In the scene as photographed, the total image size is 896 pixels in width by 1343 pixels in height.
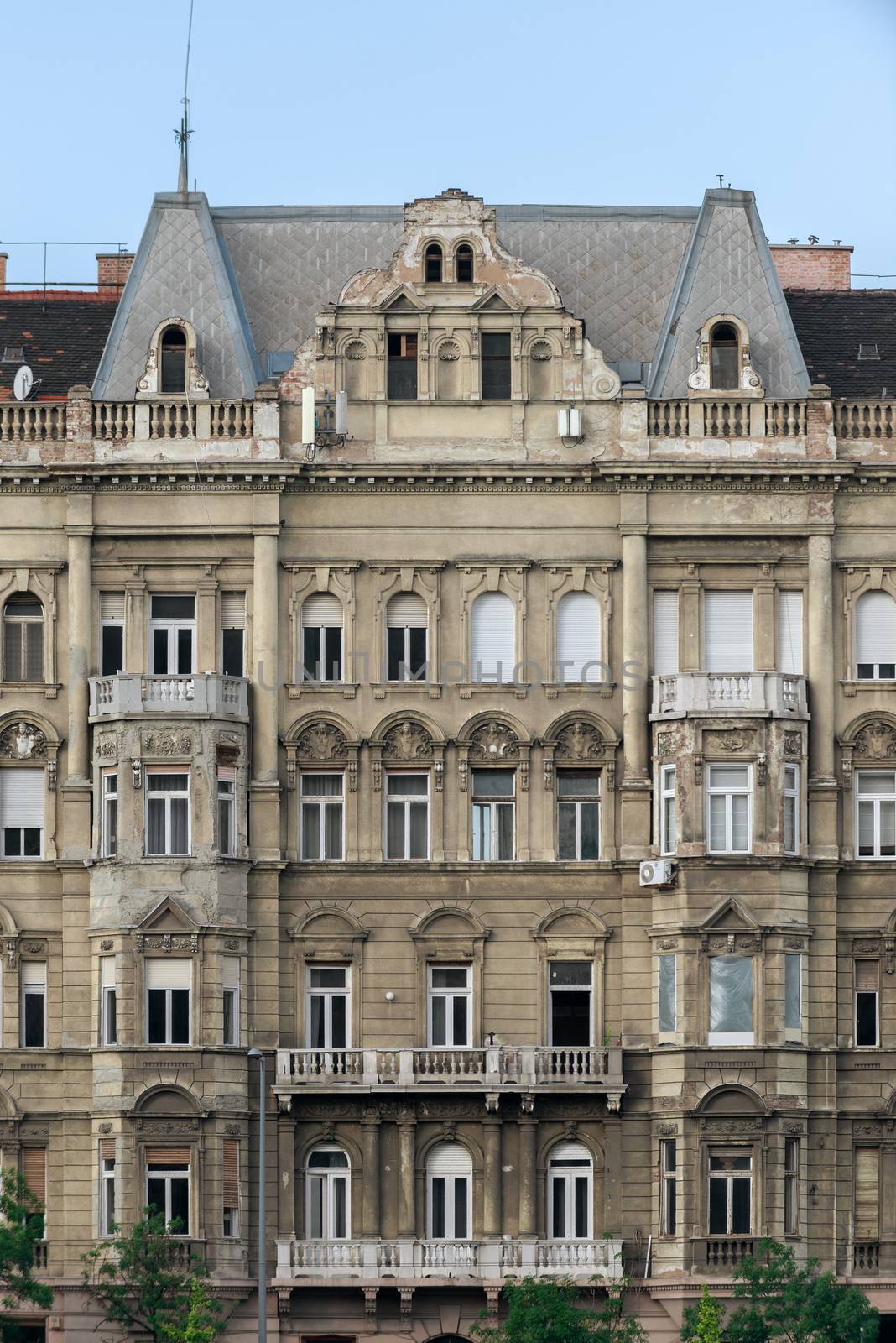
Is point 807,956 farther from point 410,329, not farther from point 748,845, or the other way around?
point 410,329

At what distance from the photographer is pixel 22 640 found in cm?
8812

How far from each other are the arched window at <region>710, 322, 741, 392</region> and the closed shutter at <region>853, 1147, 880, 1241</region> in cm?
1777

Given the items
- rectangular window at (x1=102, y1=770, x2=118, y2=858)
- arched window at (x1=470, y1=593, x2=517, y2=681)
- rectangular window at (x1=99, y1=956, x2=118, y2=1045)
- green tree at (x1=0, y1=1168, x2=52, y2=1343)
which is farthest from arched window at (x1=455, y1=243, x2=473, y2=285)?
green tree at (x1=0, y1=1168, x2=52, y2=1343)

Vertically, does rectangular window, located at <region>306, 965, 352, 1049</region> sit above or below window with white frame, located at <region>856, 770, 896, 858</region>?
below

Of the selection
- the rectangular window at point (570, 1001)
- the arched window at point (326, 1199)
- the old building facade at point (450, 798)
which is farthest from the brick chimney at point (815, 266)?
the arched window at point (326, 1199)

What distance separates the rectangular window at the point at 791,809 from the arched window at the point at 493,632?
22.7 feet

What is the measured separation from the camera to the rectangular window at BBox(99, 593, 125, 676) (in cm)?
8806

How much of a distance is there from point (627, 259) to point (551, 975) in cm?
1733

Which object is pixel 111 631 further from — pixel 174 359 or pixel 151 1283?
pixel 151 1283

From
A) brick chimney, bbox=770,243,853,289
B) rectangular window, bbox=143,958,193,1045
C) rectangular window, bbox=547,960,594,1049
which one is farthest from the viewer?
brick chimney, bbox=770,243,853,289

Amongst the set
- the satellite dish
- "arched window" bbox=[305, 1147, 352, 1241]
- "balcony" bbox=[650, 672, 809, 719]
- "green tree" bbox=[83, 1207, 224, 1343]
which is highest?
Answer: the satellite dish

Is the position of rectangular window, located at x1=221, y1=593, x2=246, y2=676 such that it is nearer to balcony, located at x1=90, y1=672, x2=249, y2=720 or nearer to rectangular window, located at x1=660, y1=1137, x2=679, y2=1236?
balcony, located at x1=90, y1=672, x2=249, y2=720

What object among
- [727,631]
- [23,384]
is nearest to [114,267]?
[23,384]

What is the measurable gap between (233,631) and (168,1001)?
8693 mm
